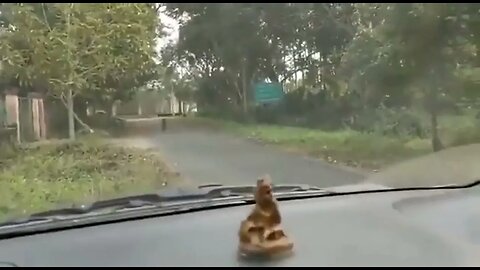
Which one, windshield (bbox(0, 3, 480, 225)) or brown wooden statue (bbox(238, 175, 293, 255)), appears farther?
windshield (bbox(0, 3, 480, 225))

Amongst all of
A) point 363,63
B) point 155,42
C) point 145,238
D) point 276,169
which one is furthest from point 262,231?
point 363,63

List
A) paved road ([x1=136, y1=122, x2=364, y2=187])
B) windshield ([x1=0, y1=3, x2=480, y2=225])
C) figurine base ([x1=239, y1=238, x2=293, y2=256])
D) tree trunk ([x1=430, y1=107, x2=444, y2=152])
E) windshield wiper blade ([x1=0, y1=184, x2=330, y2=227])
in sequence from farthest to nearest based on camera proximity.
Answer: tree trunk ([x1=430, y1=107, x2=444, y2=152]), paved road ([x1=136, y1=122, x2=364, y2=187]), windshield ([x1=0, y1=3, x2=480, y2=225]), windshield wiper blade ([x1=0, y1=184, x2=330, y2=227]), figurine base ([x1=239, y1=238, x2=293, y2=256])

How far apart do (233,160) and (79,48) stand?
22.2 inches

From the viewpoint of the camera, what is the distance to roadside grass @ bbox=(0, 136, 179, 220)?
5.58 feet

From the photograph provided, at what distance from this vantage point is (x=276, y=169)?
1.90 meters

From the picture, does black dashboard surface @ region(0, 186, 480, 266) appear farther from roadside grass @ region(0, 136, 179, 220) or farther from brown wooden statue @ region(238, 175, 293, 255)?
roadside grass @ region(0, 136, 179, 220)

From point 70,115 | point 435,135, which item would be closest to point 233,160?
point 70,115

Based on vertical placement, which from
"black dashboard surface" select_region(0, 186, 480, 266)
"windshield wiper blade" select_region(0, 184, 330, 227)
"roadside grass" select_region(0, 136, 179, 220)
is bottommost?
"black dashboard surface" select_region(0, 186, 480, 266)

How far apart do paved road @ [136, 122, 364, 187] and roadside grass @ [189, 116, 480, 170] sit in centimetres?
3

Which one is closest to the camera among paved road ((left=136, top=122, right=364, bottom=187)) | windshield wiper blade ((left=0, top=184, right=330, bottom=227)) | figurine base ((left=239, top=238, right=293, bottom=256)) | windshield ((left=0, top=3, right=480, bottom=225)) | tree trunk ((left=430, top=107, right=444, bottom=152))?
figurine base ((left=239, top=238, right=293, bottom=256))

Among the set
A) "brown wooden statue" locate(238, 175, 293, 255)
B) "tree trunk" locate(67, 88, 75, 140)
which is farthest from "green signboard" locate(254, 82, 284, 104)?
"brown wooden statue" locate(238, 175, 293, 255)

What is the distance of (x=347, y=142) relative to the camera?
2062 millimetres

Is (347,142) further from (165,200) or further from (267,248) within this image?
(267,248)

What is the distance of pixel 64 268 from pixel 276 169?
888mm
